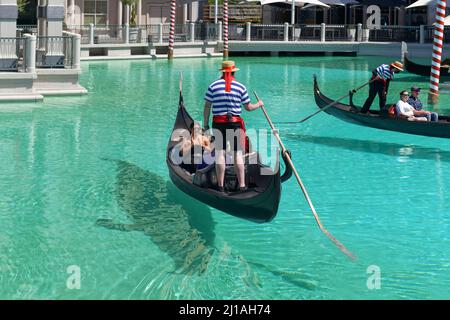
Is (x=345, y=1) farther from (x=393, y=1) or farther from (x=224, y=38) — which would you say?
(x=224, y=38)

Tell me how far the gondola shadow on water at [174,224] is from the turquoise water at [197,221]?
0.8 inches

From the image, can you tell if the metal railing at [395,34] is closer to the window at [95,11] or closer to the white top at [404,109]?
the window at [95,11]

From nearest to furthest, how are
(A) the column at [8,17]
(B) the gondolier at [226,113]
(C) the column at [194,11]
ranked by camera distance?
(B) the gondolier at [226,113], (A) the column at [8,17], (C) the column at [194,11]

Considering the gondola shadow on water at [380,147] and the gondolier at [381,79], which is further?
the gondolier at [381,79]

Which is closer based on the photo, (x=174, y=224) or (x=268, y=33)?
(x=174, y=224)

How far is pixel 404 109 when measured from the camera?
13258 millimetres

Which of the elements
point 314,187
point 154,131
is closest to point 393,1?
point 154,131

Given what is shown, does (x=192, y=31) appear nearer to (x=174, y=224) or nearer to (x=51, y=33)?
(x=51, y=33)

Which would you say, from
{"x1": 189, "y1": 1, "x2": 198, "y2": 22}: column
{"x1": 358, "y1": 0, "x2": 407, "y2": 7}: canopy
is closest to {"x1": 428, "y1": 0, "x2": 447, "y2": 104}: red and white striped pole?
{"x1": 358, "y1": 0, "x2": 407, "y2": 7}: canopy

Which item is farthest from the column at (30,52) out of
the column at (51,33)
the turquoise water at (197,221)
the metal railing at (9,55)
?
the turquoise water at (197,221)

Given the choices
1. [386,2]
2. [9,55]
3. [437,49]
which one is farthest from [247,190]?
[386,2]

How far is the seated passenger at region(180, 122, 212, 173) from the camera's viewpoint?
9203mm

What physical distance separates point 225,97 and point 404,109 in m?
5.93

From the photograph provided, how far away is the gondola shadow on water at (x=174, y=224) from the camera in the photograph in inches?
280
